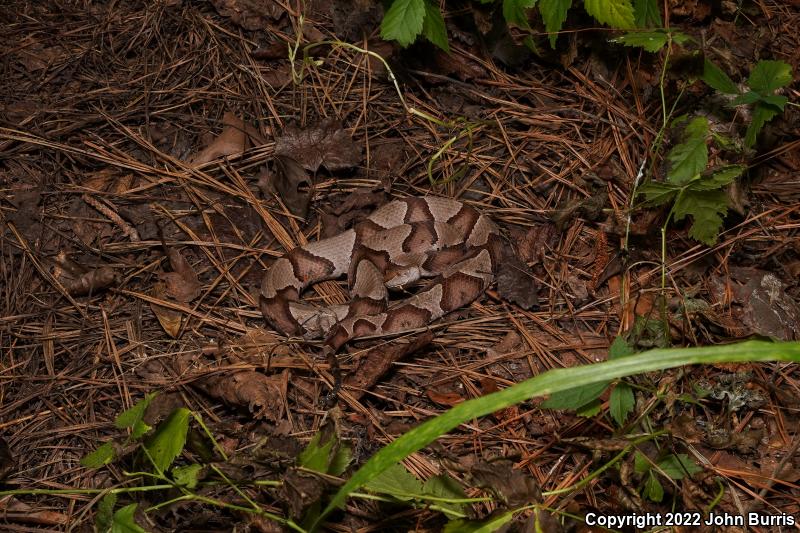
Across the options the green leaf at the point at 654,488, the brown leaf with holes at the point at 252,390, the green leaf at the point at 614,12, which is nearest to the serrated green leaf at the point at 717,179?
the green leaf at the point at 614,12

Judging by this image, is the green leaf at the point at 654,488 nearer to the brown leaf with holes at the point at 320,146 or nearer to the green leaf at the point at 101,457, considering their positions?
the green leaf at the point at 101,457

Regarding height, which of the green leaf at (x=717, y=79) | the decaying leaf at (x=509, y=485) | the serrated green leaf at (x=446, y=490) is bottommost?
the serrated green leaf at (x=446, y=490)

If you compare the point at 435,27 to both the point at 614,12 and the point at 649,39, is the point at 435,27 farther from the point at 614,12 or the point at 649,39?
the point at 649,39

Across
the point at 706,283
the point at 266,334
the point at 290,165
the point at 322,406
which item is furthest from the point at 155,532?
the point at 706,283

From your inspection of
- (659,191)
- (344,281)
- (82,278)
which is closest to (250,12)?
(344,281)

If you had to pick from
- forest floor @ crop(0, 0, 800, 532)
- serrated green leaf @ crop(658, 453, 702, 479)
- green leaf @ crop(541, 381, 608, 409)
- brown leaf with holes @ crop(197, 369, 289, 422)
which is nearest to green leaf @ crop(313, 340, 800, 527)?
forest floor @ crop(0, 0, 800, 532)

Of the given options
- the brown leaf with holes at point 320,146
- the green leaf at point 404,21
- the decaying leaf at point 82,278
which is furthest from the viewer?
the brown leaf with holes at point 320,146

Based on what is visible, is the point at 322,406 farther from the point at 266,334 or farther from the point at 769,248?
the point at 769,248

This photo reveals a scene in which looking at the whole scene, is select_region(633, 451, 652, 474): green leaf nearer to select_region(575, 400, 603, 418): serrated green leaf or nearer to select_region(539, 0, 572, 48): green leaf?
select_region(575, 400, 603, 418): serrated green leaf
